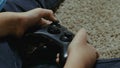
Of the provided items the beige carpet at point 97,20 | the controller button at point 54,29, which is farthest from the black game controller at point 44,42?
the beige carpet at point 97,20

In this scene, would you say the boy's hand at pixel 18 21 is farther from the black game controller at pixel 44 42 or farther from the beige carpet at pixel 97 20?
the beige carpet at pixel 97 20

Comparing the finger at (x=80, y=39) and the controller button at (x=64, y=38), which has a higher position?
the finger at (x=80, y=39)

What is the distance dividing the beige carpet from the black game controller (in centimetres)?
20

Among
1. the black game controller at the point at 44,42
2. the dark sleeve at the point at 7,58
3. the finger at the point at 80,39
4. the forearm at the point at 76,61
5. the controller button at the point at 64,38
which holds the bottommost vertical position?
the dark sleeve at the point at 7,58

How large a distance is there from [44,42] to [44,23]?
2.7 inches

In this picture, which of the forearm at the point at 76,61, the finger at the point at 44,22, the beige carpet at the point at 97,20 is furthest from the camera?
the beige carpet at the point at 97,20

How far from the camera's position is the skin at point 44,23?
2.29ft

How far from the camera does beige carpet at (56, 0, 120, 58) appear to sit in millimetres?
926

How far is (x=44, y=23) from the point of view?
81 centimetres

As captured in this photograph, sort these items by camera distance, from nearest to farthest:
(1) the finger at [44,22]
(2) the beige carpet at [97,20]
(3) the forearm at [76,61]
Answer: (3) the forearm at [76,61], (1) the finger at [44,22], (2) the beige carpet at [97,20]

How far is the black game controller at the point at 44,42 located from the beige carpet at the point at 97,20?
0.20 m

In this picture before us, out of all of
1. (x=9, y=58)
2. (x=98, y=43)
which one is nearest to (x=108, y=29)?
(x=98, y=43)

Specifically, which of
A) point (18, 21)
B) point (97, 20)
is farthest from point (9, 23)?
point (97, 20)

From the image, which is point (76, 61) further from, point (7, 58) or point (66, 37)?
point (7, 58)
